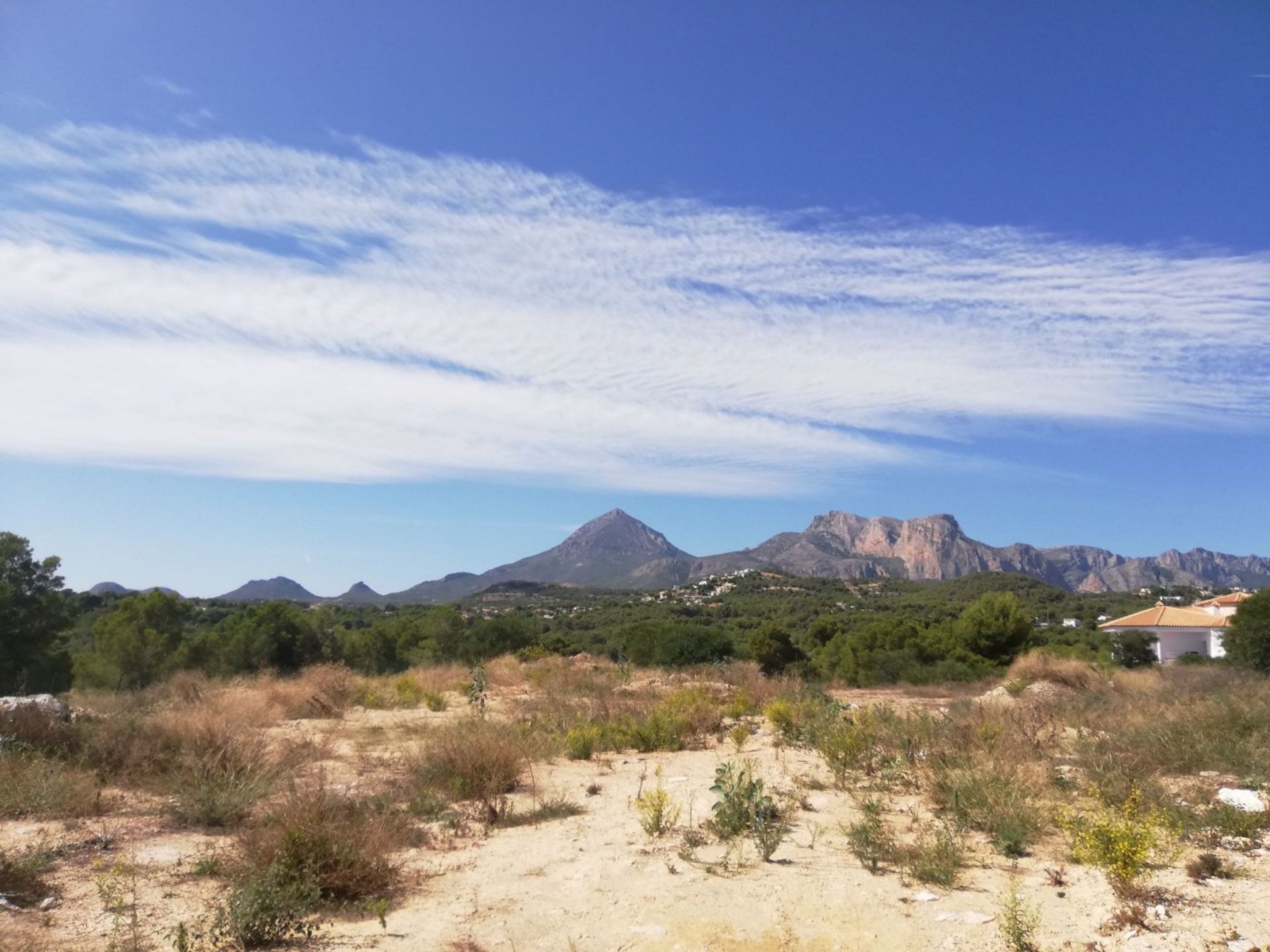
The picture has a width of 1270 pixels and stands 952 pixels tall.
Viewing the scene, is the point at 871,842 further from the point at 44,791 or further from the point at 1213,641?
the point at 1213,641

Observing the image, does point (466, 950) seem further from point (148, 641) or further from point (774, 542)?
point (774, 542)

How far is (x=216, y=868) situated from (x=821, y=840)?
4671 mm

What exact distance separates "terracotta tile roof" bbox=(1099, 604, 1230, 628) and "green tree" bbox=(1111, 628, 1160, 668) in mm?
6829

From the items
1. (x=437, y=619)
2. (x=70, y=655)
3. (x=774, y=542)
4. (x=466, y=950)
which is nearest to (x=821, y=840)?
(x=466, y=950)

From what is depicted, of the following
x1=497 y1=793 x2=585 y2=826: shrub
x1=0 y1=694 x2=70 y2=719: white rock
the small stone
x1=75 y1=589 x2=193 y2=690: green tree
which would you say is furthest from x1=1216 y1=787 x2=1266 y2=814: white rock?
x1=75 y1=589 x2=193 y2=690: green tree

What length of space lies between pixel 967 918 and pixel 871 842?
120cm

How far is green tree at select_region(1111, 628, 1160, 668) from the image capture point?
29875mm

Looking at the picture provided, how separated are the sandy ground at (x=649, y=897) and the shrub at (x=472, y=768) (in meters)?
0.98

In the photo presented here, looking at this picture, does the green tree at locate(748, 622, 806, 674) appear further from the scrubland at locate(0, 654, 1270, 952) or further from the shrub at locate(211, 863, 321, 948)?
the shrub at locate(211, 863, 321, 948)

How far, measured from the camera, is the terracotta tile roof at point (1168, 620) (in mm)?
44375

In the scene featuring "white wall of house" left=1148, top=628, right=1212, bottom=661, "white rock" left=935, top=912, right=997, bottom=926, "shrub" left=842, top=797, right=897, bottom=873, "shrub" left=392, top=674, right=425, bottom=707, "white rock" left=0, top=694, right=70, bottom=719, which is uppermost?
"white rock" left=0, top=694, right=70, bottom=719

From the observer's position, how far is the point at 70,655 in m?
22.0

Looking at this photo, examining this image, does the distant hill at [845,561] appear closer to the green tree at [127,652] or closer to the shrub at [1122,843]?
the green tree at [127,652]

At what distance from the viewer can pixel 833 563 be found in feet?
443
